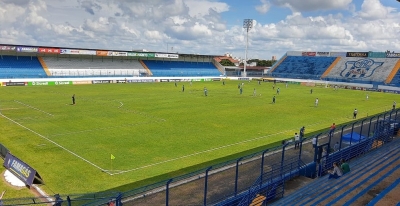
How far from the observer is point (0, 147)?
58.9 ft

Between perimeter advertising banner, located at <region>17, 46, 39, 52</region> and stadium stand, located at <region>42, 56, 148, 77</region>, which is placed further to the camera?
stadium stand, located at <region>42, 56, 148, 77</region>

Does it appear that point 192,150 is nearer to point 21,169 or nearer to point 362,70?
point 21,169

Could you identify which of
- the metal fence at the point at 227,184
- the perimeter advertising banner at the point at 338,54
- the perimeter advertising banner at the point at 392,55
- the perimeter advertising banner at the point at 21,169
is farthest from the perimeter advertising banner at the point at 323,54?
the perimeter advertising banner at the point at 21,169

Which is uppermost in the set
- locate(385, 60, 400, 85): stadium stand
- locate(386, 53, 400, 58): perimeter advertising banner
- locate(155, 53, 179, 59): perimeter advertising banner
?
locate(386, 53, 400, 58): perimeter advertising banner

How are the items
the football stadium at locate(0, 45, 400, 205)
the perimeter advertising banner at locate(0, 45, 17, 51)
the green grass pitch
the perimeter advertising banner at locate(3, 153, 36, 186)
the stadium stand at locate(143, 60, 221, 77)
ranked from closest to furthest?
the football stadium at locate(0, 45, 400, 205) → the perimeter advertising banner at locate(3, 153, 36, 186) → the green grass pitch → the perimeter advertising banner at locate(0, 45, 17, 51) → the stadium stand at locate(143, 60, 221, 77)

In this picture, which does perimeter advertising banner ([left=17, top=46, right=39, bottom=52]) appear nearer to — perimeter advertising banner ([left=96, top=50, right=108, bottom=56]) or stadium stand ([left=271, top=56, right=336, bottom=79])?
perimeter advertising banner ([left=96, top=50, right=108, bottom=56])

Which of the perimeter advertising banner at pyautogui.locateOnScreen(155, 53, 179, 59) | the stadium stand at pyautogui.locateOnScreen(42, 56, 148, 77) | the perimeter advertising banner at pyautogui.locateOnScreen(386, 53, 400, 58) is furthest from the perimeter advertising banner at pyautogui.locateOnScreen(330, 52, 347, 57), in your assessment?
the stadium stand at pyautogui.locateOnScreen(42, 56, 148, 77)

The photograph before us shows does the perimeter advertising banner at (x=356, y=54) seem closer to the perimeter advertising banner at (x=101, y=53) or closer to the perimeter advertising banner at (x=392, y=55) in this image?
the perimeter advertising banner at (x=392, y=55)

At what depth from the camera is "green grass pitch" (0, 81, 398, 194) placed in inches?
643

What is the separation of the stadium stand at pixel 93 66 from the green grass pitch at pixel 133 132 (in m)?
29.4

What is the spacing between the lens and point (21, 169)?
14.4 metres

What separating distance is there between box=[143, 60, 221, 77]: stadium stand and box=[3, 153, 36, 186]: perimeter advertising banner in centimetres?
6981

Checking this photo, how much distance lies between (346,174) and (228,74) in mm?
Answer: 87454

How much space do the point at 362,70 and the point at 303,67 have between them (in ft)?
55.6
